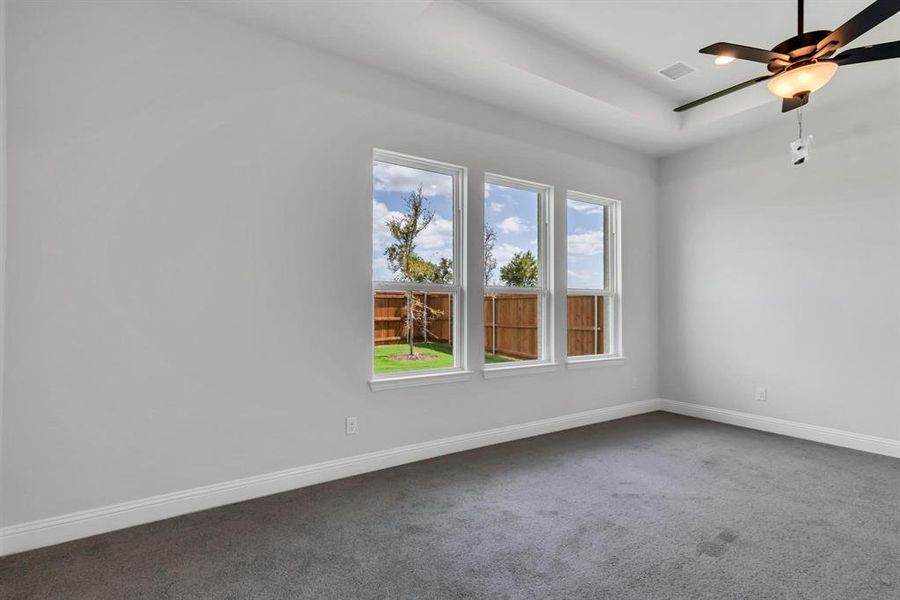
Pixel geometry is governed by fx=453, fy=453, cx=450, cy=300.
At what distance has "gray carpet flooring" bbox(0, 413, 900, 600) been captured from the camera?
1.90 metres

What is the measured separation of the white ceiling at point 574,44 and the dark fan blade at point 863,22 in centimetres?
104

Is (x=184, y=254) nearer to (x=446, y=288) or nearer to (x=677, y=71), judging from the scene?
(x=446, y=288)

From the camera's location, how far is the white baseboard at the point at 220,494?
7.32 feet

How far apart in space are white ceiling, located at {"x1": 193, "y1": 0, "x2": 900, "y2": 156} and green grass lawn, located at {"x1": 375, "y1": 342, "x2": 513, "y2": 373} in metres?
2.06

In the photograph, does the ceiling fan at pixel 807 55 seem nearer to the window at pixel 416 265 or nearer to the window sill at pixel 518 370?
the window at pixel 416 265

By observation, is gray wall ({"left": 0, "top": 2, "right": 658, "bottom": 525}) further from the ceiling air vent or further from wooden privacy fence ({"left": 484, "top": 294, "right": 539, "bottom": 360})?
the ceiling air vent

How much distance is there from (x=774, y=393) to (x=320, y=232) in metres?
4.36

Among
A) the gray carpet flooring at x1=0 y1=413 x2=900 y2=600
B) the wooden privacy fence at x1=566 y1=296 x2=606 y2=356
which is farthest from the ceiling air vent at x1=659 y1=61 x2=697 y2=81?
the gray carpet flooring at x1=0 y1=413 x2=900 y2=600

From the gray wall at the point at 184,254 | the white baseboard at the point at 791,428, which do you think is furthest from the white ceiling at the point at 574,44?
the white baseboard at the point at 791,428

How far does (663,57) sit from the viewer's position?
3514 mm

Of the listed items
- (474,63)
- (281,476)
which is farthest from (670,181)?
(281,476)

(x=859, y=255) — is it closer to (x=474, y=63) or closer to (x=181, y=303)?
(x=474, y=63)

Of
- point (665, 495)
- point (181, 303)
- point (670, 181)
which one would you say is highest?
point (670, 181)

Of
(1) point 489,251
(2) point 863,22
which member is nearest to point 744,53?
(2) point 863,22
